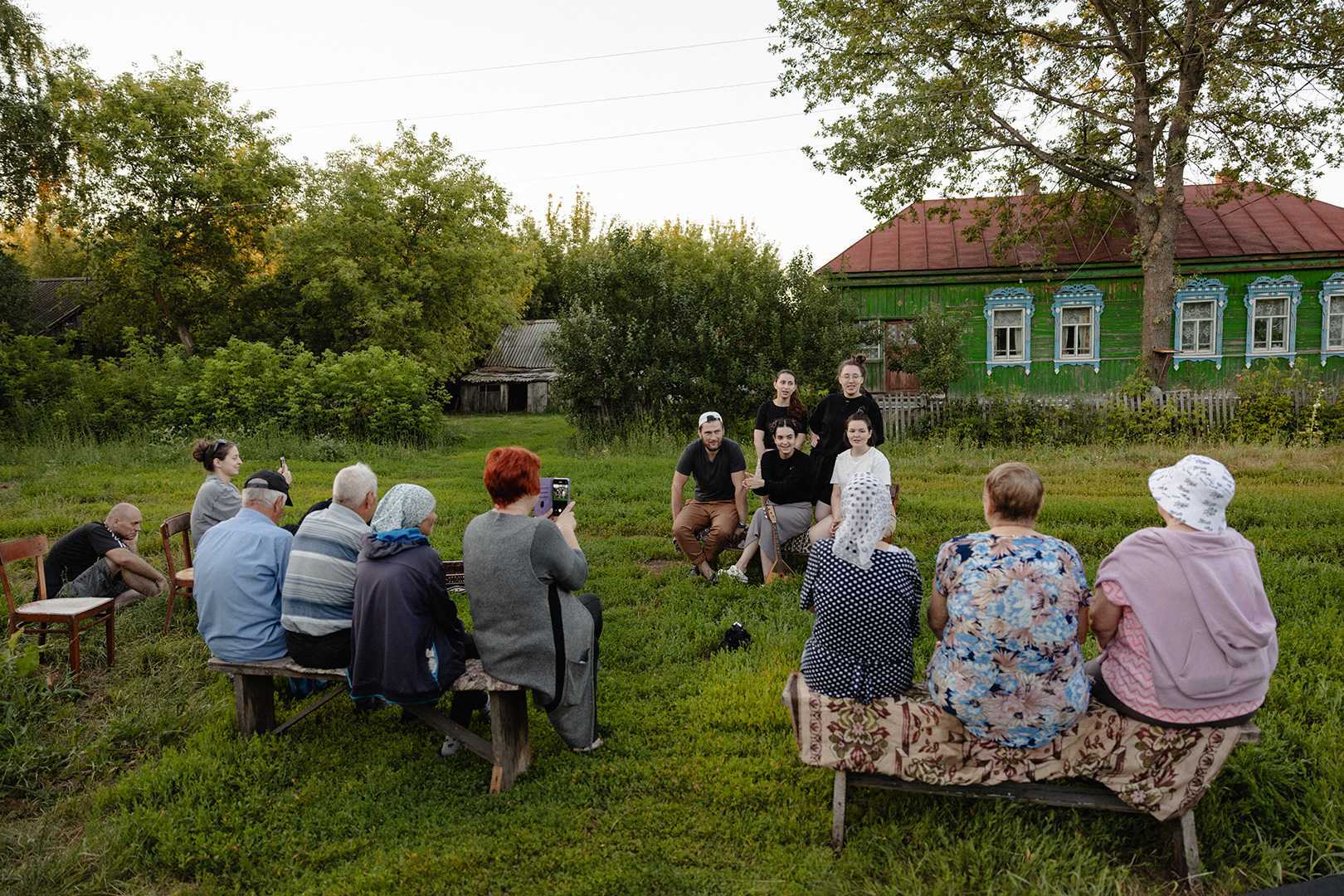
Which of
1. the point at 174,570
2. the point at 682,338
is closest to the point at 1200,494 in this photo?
the point at 174,570

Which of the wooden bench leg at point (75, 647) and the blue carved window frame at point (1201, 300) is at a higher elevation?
the blue carved window frame at point (1201, 300)

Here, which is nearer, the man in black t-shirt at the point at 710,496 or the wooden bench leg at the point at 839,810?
the wooden bench leg at the point at 839,810

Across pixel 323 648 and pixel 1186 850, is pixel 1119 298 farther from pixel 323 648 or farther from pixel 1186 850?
pixel 323 648

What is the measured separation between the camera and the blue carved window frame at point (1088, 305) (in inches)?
839

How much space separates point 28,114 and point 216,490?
25.0 metres

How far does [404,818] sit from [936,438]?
46.2ft

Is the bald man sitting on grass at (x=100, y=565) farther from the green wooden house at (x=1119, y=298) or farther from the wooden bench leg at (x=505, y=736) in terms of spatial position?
the green wooden house at (x=1119, y=298)

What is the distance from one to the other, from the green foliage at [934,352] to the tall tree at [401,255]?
17.2m

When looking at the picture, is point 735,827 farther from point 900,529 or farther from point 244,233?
point 244,233

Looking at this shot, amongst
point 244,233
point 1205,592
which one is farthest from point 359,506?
point 244,233

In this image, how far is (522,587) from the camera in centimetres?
390

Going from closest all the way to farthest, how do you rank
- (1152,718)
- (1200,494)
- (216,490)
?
(1200,494) → (1152,718) → (216,490)

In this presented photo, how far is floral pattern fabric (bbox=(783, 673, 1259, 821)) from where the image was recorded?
3.12 metres

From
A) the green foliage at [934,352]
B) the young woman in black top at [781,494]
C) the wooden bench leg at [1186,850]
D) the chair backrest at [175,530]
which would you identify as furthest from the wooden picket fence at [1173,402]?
the wooden bench leg at [1186,850]
